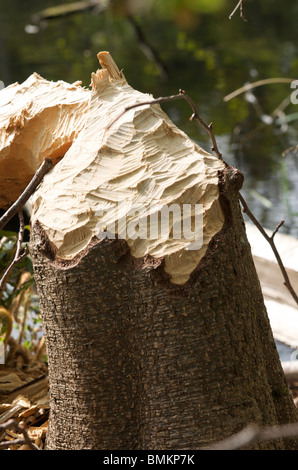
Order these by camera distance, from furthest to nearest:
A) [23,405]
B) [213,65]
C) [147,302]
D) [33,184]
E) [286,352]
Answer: [213,65]
[286,352]
[23,405]
[33,184]
[147,302]

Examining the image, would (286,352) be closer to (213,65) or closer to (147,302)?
(147,302)

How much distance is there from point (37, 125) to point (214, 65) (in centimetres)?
537

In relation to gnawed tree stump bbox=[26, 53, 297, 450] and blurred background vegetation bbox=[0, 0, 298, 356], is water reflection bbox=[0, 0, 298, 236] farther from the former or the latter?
gnawed tree stump bbox=[26, 53, 297, 450]

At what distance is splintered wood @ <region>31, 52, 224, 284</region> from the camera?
1.17 meters

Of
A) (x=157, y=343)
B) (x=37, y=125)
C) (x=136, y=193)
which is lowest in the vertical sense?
(x=157, y=343)

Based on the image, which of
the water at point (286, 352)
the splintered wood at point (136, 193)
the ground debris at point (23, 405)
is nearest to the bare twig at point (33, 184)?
the splintered wood at point (136, 193)

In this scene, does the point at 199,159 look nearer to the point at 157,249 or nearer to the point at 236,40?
the point at 157,249

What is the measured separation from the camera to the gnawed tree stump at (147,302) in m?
1.16

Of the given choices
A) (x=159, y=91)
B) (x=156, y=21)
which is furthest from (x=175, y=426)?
(x=156, y=21)

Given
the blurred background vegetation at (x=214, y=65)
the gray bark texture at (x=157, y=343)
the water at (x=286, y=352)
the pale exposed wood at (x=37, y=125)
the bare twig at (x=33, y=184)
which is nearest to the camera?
the gray bark texture at (x=157, y=343)

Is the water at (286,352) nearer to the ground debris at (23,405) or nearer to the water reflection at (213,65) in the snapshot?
the water reflection at (213,65)

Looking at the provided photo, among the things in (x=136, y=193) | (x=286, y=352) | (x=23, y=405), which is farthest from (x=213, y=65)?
(x=136, y=193)

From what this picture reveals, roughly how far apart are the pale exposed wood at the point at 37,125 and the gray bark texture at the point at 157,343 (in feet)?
1.04

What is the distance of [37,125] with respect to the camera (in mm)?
1512
